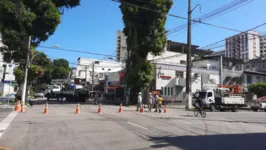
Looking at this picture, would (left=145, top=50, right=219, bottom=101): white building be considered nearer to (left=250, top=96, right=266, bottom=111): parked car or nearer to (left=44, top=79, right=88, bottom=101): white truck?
(left=250, top=96, right=266, bottom=111): parked car

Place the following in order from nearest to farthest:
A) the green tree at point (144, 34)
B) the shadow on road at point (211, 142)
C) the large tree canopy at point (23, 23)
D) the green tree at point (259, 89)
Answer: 1. the shadow on road at point (211, 142)
2. the large tree canopy at point (23, 23)
3. the green tree at point (144, 34)
4. the green tree at point (259, 89)

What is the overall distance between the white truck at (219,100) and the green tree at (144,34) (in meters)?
6.82

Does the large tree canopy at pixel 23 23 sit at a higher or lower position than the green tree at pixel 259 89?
higher

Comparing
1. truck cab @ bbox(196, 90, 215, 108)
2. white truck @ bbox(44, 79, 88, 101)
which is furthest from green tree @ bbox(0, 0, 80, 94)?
truck cab @ bbox(196, 90, 215, 108)

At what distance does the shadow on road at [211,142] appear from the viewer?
8.16 meters

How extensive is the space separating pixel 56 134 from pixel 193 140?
510cm

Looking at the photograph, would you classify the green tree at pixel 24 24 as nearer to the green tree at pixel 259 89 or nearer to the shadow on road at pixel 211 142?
the shadow on road at pixel 211 142

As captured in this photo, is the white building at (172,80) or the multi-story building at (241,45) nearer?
the multi-story building at (241,45)

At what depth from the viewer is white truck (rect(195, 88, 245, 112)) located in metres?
28.9

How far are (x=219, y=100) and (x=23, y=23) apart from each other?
22.2 metres

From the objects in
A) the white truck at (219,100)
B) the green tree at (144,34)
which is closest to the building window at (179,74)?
the green tree at (144,34)

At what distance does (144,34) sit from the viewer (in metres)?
32.1

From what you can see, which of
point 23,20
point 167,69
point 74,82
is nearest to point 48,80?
point 74,82

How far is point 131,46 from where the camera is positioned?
112 ft
